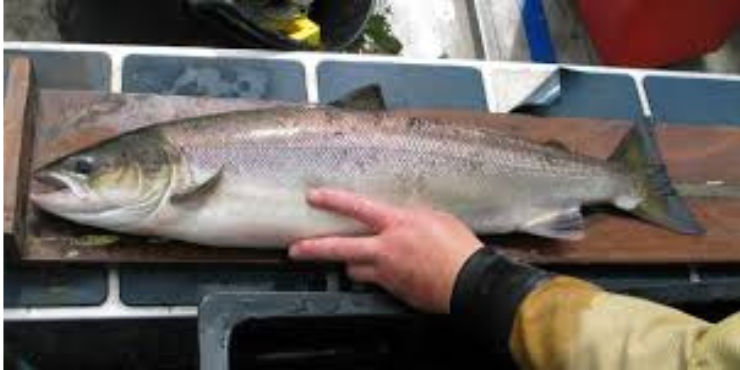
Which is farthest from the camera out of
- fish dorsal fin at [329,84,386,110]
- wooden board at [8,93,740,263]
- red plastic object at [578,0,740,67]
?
red plastic object at [578,0,740,67]

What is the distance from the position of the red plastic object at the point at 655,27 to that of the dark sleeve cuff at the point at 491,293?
1399 millimetres

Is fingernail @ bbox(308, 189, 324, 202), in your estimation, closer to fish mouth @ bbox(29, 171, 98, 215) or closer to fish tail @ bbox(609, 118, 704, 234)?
fish mouth @ bbox(29, 171, 98, 215)

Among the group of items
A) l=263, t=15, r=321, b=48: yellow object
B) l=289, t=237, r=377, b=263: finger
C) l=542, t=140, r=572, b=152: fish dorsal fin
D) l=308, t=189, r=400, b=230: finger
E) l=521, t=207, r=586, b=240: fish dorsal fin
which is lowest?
l=289, t=237, r=377, b=263: finger

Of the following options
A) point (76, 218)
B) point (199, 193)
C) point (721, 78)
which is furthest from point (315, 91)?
point (721, 78)

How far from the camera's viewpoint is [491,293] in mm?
1339

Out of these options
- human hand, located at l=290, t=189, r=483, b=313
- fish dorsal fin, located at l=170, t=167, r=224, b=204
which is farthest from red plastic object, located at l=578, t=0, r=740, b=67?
fish dorsal fin, located at l=170, t=167, r=224, b=204

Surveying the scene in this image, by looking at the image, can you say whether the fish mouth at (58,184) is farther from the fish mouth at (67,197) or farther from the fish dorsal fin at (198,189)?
the fish dorsal fin at (198,189)

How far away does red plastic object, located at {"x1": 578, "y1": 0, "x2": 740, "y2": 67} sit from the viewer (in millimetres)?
2641

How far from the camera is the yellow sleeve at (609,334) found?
1.08 metres

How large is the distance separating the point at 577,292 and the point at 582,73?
2.35 feet

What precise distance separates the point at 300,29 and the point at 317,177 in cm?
61

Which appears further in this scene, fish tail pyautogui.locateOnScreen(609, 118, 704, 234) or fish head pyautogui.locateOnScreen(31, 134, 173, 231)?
fish tail pyautogui.locateOnScreen(609, 118, 704, 234)

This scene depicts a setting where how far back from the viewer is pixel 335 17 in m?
2.19

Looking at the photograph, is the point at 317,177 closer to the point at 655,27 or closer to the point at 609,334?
the point at 609,334
